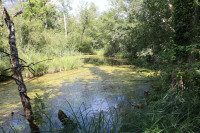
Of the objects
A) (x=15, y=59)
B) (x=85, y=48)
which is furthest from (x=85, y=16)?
(x=15, y=59)

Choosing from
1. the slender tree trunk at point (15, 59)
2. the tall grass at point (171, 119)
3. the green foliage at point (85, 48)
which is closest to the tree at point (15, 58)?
the slender tree trunk at point (15, 59)

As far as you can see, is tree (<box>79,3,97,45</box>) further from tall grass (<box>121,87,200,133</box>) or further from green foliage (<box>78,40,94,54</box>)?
tall grass (<box>121,87,200,133</box>)

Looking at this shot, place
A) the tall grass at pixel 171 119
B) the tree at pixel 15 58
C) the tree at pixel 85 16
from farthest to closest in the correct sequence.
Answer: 1. the tree at pixel 85 16
2. the tree at pixel 15 58
3. the tall grass at pixel 171 119

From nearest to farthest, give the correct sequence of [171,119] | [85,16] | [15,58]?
[171,119]
[15,58]
[85,16]

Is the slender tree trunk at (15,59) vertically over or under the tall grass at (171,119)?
over

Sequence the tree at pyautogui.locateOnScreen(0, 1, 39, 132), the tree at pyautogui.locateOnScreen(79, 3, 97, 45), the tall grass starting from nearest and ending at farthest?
the tall grass, the tree at pyautogui.locateOnScreen(0, 1, 39, 132), the tree at pyautogui.locateOnScreen(79, 3, 97, 45)

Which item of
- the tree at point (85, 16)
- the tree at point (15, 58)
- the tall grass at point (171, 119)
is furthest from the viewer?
the tree at point (85, 16)

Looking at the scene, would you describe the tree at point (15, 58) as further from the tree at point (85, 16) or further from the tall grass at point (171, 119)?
the tree at point (85, 16)

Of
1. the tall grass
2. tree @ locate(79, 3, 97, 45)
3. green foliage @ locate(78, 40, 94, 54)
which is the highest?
tree @ locate(79, 3, 97, 45)

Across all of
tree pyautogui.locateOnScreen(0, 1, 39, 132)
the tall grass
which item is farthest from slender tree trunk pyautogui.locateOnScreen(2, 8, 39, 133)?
the tall grass

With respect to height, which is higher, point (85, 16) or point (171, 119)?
point (85, 16)

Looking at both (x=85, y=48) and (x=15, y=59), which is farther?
(x=85, y=48)

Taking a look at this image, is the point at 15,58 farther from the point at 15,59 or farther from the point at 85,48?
the point at 85,48

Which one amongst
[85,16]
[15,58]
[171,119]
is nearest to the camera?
[171,119]
